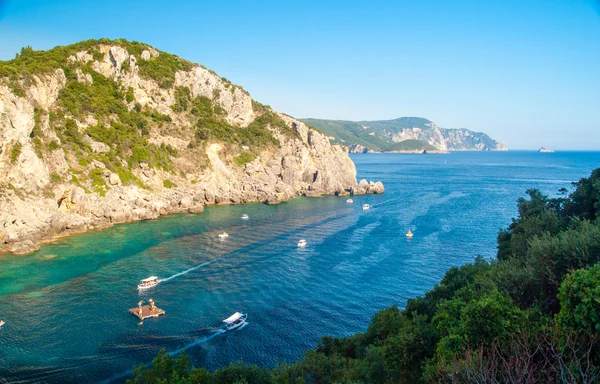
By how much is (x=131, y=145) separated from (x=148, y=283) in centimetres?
5347

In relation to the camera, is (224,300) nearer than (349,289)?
Yes

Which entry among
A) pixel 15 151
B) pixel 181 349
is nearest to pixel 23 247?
pixel 15 151

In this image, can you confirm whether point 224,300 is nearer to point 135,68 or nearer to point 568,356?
point 568,356

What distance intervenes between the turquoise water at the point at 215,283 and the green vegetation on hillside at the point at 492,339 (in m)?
9.59

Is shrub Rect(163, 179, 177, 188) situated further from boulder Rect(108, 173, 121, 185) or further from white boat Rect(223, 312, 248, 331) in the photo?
white boat Rect(223, 312, 248, 331)

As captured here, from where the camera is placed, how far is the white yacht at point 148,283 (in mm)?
42378

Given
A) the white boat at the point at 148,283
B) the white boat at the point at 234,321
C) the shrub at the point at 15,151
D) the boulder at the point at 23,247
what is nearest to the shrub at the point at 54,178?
the shrub at the point at 15,151

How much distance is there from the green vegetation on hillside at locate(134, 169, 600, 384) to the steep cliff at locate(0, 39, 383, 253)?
51.4m

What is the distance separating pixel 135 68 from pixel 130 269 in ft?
241

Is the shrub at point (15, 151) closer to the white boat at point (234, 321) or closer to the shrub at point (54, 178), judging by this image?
the shrub at point (54, 178)

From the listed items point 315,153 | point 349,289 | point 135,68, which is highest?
point 135,68

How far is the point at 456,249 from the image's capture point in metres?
58.7

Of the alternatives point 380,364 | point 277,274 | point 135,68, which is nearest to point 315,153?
point 135,68

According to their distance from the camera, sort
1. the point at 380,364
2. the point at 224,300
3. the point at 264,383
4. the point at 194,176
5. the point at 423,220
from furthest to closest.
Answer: the point at 194,176 → the point at 423,220 → the point at 224,300 → the point at 380,364 → the point at 264,383
